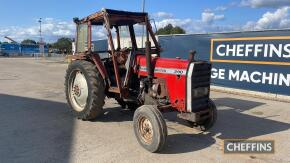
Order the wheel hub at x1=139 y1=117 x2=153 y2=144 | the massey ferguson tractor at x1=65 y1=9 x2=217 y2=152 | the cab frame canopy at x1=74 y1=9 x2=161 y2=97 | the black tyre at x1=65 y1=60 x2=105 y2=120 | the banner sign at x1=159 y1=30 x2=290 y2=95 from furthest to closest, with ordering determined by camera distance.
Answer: the banner sign at x1=159 y1=30 x2=290 y2=95 → the black tyre at x1=65 y1=60 x2=105 y2=120 → the cab frame canopy at x1=74 y1=9 x2=161 y2=97 → the massey ferguson tractor at x1=65 y1=9 x2=217 y2=152 → the wheel hub at x1=139 y1=117 x2=153 y2=144

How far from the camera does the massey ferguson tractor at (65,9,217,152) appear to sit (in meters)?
6.04

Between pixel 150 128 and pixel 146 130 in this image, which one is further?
pixel 146 130

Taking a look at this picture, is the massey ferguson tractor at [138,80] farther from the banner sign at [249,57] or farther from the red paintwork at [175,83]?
the banner sign at [249,57]

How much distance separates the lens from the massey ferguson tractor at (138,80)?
238 inches

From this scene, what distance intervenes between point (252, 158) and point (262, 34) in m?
7.02

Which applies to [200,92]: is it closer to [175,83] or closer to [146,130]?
[175,83]

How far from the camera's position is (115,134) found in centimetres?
671

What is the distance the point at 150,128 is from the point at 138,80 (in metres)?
Answer: 1.62

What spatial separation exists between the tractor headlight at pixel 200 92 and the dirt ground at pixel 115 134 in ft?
2.89

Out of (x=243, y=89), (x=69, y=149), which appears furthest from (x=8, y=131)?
(x=243, y=89)

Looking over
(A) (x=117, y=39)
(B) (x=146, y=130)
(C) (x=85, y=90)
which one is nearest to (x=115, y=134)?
(B) (x=146, y=130)

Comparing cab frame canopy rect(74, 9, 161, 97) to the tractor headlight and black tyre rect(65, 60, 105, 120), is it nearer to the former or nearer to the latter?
black tyre rect(65, 60, 105, 120)

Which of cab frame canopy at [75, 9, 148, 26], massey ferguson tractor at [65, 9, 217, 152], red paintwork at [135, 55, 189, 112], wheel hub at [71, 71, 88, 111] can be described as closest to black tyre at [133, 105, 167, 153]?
massey ferguson tractor at [65, 9, 217, 152]

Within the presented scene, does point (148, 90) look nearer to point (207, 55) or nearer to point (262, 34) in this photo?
point (262, 34)
